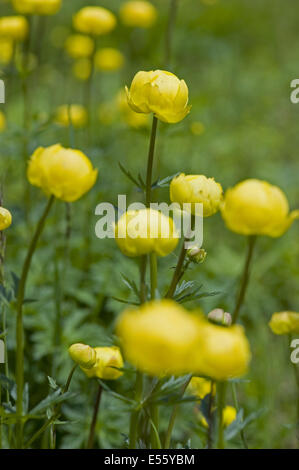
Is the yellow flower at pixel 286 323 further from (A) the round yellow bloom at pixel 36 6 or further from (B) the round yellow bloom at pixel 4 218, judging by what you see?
(A) the round yellow bloom at pixel 36 6

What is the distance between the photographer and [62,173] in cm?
56

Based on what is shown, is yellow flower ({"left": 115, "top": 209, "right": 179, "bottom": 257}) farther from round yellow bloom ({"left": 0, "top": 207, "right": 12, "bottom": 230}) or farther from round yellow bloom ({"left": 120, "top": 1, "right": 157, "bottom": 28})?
round yellow bloom ({"left": 120, "top": 1, "right": 157, "bottom": 28})

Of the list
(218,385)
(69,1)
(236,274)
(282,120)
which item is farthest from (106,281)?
(69,1)

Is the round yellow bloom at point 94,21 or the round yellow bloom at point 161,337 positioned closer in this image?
the round yellow bloom at point 161,337

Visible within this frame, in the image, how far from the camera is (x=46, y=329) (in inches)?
49.9

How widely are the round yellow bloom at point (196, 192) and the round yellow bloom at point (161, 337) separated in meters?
0.25

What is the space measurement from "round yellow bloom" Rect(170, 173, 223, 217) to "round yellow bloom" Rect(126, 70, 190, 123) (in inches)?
3.8

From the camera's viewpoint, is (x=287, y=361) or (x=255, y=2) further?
(x=255, y=2)

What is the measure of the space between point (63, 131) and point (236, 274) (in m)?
0.97

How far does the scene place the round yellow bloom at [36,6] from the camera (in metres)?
1.41

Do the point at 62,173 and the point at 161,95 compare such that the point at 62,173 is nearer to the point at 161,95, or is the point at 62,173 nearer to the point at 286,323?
the point at 161,95

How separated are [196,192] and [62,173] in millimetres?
173

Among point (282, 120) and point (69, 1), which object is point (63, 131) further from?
point (69, 1)

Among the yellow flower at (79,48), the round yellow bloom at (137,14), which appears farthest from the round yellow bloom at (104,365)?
the yellow flower at (79,48)
